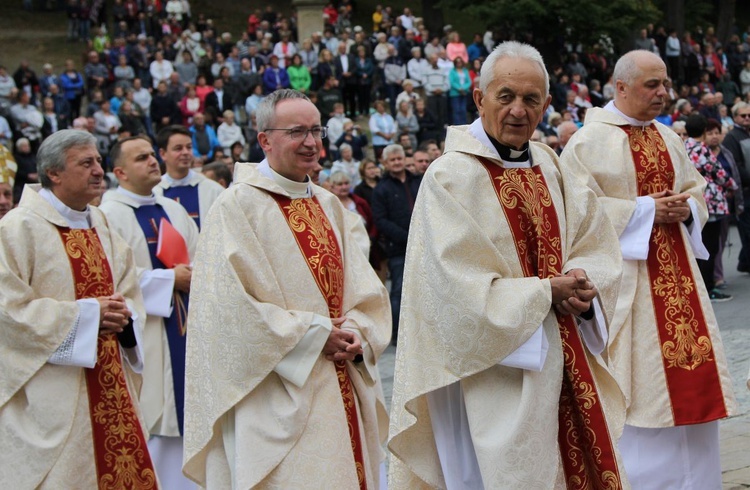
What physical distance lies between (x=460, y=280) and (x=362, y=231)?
1962 mm

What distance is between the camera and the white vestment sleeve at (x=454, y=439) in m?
4.29

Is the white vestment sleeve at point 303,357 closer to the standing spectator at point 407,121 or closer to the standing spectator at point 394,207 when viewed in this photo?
the standing spectator at point 394,207

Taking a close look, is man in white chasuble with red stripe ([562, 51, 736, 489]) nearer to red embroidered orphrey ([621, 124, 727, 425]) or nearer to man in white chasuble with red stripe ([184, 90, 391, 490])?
red embroidered orphrey ([621, 124, 727, 425])

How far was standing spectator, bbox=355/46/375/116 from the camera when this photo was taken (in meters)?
22.5

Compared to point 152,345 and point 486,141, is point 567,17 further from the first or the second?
point 486,141

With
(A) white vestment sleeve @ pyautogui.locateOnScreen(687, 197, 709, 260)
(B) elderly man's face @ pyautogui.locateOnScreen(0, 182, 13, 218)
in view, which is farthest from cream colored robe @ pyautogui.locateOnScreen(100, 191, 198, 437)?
(A) white vestment sleeve @ pyautogui.locateOnScreen(687, 197, 709, 260)

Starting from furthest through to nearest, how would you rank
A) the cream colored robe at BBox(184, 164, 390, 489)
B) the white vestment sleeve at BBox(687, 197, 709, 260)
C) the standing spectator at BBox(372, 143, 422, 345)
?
the standing spectator at BBox(372, 143, 422, 345) < the white vestment sleeve at BBox(687, 197, 709, 260) < the cream colored robe at BBox(184, 164, 390, 489)

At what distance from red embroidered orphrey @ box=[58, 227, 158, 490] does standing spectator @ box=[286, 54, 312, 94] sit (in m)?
15.9

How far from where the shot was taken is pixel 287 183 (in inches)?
201

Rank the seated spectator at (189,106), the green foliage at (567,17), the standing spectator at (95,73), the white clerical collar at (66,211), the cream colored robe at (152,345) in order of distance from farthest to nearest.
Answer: the green foliage at (567,17)
the standing spectator at (95,73)
the seated spectator at (189,106)
the cream colored robe at (152,345)
the white clerical collar at (66,211)

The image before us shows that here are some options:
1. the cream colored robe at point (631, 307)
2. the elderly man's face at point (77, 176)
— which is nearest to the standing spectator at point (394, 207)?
the cream colored robe at point (631, 307)

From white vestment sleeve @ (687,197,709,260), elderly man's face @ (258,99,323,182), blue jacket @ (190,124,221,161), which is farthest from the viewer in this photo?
blue jacket @ (190,124,221,161)

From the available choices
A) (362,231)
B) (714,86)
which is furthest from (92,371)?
(714,86)

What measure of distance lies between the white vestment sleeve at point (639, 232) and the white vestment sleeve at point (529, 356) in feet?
6.21
